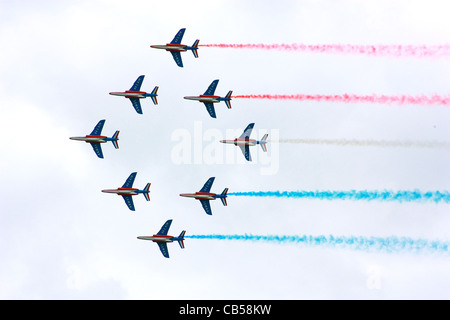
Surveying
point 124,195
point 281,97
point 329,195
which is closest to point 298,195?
point 329,195

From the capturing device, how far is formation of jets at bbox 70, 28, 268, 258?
113 m

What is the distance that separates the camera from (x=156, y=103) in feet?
377

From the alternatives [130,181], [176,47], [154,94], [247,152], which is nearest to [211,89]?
[176,47]

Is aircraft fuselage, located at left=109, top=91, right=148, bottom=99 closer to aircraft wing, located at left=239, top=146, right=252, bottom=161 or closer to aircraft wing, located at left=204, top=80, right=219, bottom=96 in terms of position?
aircraft wing, located at left=204, top=80, right=219, bottom=96

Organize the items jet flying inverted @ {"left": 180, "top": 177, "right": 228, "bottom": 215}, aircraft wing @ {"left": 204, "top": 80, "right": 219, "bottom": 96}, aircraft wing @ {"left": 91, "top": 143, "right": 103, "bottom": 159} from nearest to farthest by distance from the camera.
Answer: jet flying inverted @ {"left": 180, "top": 177, "right": 228, "bottom": 215}, aircraft wing @ {"left": 204, "top": 80, "right": 219, "bottom": 96}, aircraft wing @ {"left": 91, "top": 143, "right": 103, "bottom": 159}

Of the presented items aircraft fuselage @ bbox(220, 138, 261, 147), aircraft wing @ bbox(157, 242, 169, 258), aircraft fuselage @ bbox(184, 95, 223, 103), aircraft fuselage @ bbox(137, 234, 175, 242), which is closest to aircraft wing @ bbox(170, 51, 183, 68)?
aircraft fuselage @ bbox(184, 95, 223, 103)

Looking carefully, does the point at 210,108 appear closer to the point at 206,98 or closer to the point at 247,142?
the point at 206,98

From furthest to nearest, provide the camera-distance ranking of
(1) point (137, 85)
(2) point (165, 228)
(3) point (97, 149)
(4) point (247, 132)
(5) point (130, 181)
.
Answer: (1) point (137, 85) < (5) point (130, 181) < (3) point (97, 149) < (2) point (165, 228) < (4) point (247, 132)

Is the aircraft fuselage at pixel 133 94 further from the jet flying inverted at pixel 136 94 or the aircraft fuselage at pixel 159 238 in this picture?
the aircraft fuselage at pixel 159 238

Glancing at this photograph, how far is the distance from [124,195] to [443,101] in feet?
145

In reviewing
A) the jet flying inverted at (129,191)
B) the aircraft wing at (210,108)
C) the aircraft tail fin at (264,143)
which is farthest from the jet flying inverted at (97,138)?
the aircraft tail fin at (264,143)

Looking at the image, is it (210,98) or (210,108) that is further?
(210,108)
